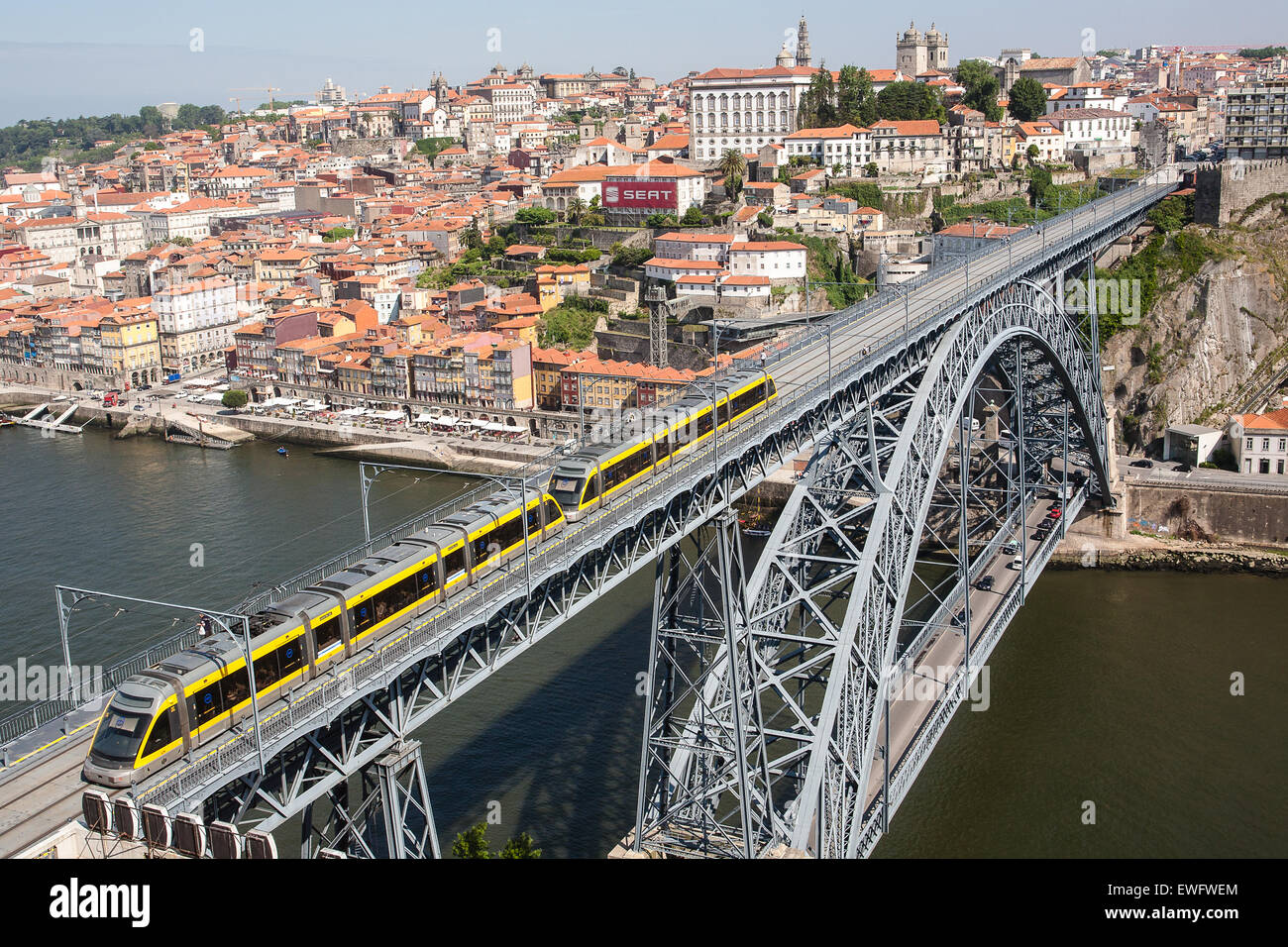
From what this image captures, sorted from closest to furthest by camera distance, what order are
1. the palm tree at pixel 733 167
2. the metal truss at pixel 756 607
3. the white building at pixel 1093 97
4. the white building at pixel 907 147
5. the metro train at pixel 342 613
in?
1. the metro train at pixel 342 613
2. the metal truss at pixel 756 607
3. the palm tree at pixel 733 167
4. the white building at pixel 907 147
5. the white building at pixel 1093 97

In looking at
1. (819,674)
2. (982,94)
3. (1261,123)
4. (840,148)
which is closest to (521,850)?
(819,674)

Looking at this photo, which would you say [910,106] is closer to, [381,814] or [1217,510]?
[1217,510]

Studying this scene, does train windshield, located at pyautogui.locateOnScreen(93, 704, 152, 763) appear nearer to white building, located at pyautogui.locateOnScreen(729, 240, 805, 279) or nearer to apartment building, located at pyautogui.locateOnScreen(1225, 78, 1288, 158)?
white building, located at pyautogui.locateOnScreen(729, 240, 805, 279)

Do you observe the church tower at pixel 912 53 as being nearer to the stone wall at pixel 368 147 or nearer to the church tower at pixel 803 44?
the church tower at pixel 803 44

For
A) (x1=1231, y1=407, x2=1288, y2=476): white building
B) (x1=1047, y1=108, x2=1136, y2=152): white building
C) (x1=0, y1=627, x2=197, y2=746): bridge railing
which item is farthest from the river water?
(x1=1047, y1=108, x2=1136, y2=152): white building

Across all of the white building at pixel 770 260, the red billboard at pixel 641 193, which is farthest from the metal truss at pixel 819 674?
the red billboard at pixel 641 193
